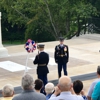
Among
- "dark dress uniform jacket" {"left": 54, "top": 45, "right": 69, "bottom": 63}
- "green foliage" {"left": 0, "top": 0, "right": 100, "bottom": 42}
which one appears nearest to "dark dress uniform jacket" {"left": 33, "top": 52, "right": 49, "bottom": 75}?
"dark dress uniform jacket" {"left": 54, "top": 45, "right": 69, "bottom": 63}

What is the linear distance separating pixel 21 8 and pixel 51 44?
11257mm

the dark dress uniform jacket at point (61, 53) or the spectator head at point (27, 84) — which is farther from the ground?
the spectator head at point (27, 84)

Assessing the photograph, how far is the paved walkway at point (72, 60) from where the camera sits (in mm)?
11922

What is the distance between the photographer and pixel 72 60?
48.7 ft

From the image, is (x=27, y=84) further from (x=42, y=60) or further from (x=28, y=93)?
(x=42, y=60)

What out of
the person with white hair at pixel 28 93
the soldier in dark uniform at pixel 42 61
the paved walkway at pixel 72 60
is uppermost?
the person with white hair at pixel 28 93

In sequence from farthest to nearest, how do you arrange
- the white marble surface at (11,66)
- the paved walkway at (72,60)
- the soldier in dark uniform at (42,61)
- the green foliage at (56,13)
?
the green foliage at (56,13) → the white marble surface at (11,66) → the paved walkway at (72,60) → the soldier in dark uniform at (42,61)

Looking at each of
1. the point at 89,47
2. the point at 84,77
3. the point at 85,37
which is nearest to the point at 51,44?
the point at 89,47

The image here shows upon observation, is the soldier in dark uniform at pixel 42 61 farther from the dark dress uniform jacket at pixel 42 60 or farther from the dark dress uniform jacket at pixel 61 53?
the dark dress uniform jacket at pixel 61 53

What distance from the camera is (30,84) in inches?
192

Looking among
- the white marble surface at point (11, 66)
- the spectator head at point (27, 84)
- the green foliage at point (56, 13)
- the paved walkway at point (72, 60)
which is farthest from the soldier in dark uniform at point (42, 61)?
the green foliage at point (56, 13)

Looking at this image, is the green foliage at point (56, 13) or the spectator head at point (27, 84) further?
the green foliage at point (56, 13)

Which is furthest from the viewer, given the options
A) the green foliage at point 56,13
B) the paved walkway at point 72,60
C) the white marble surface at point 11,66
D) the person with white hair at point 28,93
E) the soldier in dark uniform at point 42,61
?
the green foliage at point 56,13

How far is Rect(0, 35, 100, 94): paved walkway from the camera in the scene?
1192 cm
